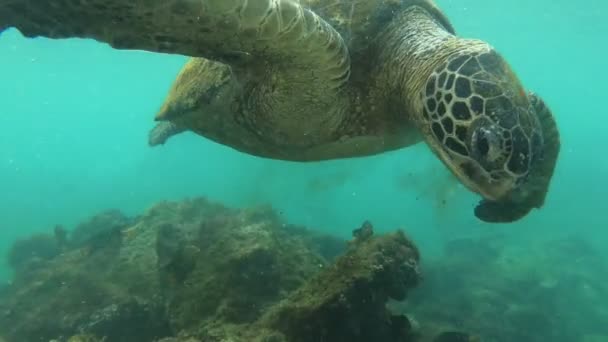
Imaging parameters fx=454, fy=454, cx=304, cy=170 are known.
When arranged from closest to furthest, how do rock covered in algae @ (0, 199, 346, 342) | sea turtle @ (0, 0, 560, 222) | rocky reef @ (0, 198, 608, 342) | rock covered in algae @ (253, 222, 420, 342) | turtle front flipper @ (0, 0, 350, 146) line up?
turtle front flipper @ (0, 0, 350, 146), sea turtle @ (0, 0, 560, 222), rock covered in algae @ (253, 222, 420, 342), rocky reef @ (0, 198, 608, 342), rock covered in algae @ (0, 199, 346, 342)

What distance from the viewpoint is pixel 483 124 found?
2391mm

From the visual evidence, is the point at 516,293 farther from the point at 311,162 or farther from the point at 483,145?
the point at 483,145

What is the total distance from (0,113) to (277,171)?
97.9 metres

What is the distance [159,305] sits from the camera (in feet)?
17.3

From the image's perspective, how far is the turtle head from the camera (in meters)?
2.36

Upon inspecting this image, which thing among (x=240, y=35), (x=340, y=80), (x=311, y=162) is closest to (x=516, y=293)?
(x=311, y=162)

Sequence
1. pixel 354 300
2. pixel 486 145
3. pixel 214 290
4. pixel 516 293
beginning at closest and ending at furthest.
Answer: pixel 486 145
pixel 354 300
pixel 214 290
pixel 516 293

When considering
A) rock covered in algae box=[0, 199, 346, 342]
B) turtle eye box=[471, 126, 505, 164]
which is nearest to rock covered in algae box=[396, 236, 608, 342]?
rock covered in algae box=[0, 199, 346, 342]

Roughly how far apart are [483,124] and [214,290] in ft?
10.3

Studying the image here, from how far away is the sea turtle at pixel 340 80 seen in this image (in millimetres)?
2244

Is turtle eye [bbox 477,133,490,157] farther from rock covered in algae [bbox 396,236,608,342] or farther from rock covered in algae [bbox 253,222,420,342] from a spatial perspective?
rock covered in algae [bbox 396,236,608,342]

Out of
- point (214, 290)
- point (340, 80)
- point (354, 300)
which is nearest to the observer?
point (340, 80)

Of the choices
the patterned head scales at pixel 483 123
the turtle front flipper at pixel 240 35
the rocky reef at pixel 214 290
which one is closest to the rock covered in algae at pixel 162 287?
the rocky reef at pixel 214 290

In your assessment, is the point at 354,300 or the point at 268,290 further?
the point at 268,290
